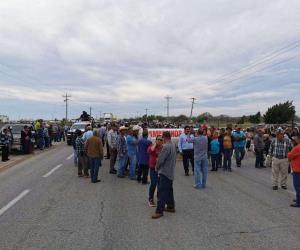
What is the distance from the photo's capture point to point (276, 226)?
27.0 ft

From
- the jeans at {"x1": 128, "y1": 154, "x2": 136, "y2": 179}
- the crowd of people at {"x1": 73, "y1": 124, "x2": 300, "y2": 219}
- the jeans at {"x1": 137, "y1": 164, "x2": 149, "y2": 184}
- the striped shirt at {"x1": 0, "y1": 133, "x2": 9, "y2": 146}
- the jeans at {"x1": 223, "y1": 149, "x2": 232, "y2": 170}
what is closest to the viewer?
the crowd of people at {"x1": 73, "y1": 124, "x2": 300, "y2": 219}

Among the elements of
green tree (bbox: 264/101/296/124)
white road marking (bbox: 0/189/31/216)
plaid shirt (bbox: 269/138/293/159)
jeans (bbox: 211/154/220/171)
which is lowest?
white road marking (bbox: 0/189/31/216)

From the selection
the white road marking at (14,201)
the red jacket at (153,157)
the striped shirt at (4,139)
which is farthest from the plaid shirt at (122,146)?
the striped shirt at (4,139)

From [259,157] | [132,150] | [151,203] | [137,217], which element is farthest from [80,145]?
[259,157]

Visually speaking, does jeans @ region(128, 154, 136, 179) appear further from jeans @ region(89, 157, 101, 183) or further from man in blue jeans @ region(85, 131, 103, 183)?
jeans @ region(89, 157, 101, 183)

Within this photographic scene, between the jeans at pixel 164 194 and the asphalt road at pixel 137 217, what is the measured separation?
23 cm

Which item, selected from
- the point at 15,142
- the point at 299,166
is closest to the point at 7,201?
the point at 299,166

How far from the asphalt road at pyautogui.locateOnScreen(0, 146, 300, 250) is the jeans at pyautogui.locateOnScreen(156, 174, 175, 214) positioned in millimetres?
231

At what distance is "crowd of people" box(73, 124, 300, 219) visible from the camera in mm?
9469

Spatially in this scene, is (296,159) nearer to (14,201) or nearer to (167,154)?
(167,154)

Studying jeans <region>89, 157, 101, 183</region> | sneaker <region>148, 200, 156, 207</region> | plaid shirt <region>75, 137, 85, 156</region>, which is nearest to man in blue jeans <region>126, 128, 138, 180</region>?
jeans <region>89, 157, 101, 183</region>

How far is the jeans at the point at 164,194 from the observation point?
9102 millimetres

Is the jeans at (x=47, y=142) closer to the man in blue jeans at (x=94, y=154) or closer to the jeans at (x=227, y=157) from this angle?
the jeans at (x=227, y=157)

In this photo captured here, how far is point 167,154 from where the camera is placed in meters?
9.40
